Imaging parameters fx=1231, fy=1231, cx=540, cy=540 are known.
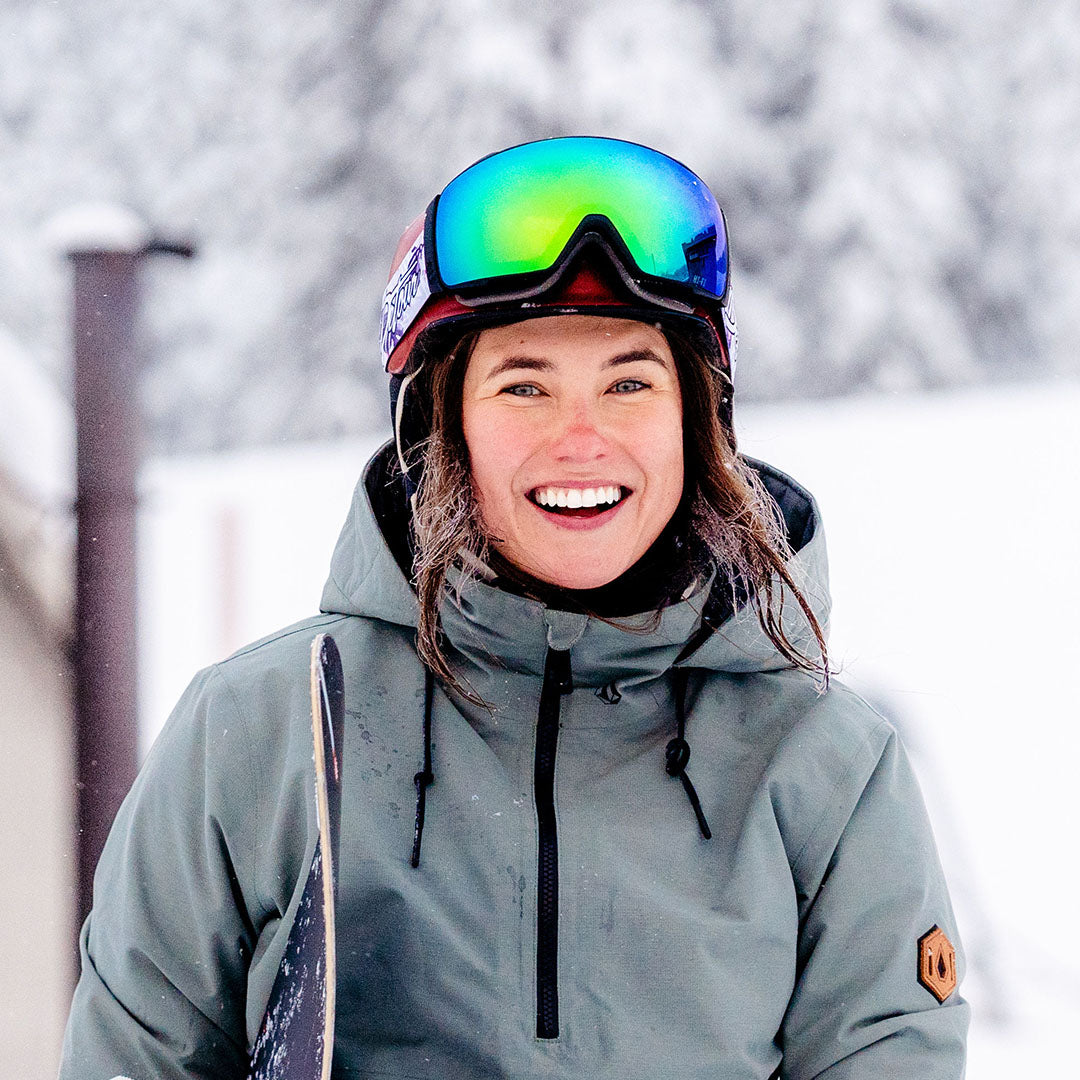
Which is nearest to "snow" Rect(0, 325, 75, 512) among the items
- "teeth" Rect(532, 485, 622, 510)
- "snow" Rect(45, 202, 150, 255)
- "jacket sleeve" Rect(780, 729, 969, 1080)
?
"snow" Rect(45, 202, 150, 255)

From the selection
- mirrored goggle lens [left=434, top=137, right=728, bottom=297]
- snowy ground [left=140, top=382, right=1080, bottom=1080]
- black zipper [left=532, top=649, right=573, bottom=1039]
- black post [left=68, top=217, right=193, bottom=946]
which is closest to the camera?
black zipper [left=532, top=649, right=573, bottom=1039]

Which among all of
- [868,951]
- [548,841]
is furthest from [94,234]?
[868,951]

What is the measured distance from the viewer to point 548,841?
61.9 inches

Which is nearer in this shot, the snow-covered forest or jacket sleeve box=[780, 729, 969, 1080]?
jacket sleeve box=[780, 729, 969, 1080]

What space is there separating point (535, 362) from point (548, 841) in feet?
2.03

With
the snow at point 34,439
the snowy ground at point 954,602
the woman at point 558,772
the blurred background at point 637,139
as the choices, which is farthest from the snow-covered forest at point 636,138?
the woman at point 558,772

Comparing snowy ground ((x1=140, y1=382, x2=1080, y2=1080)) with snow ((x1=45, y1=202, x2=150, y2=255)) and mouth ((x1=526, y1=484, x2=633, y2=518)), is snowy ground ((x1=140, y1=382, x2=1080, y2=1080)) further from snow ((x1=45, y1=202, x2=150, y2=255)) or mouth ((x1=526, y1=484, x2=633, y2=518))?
mouth ((x1=526, y1=484, x2=633, y2=518))

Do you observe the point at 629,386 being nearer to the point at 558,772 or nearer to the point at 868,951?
the point at 558,772

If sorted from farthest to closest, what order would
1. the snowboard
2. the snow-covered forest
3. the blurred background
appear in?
the snow-covered forest, the blurred background, the snowboard

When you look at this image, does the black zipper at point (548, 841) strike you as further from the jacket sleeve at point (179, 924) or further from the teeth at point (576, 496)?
the jacket sleeve at point (179, 924)

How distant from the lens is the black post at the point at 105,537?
3592 millimetres

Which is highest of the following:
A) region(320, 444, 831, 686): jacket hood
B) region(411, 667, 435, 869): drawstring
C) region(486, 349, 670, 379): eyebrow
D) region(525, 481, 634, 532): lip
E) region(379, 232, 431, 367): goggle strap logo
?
region(379, 232, 431, 367): goggle strap logo

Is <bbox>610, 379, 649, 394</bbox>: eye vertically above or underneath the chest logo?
above

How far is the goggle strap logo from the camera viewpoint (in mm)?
1717
